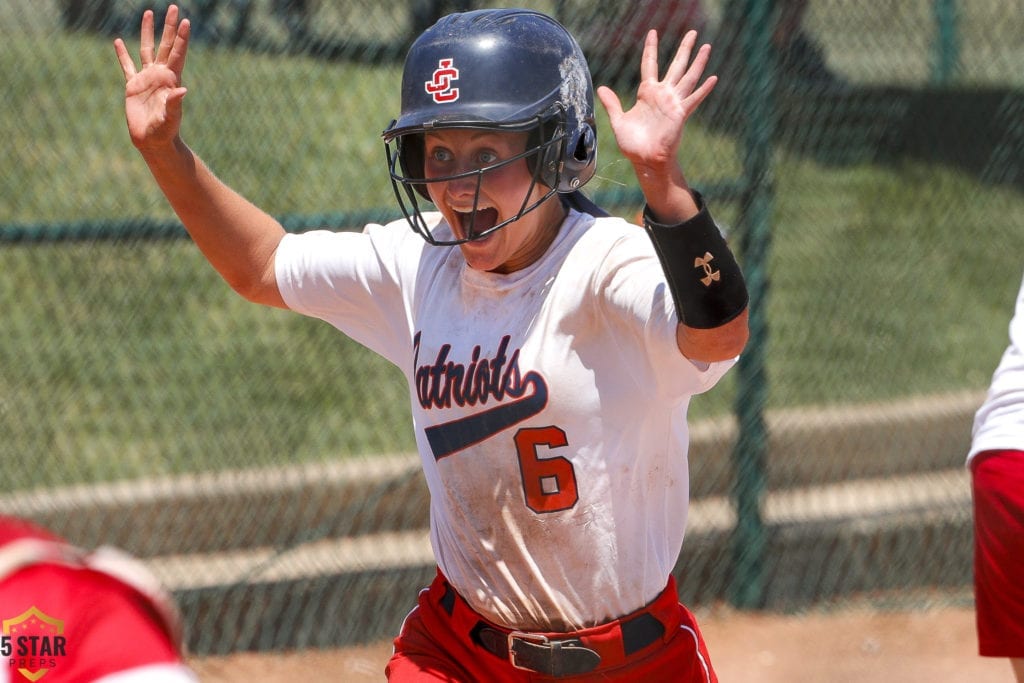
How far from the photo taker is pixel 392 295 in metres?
2.89

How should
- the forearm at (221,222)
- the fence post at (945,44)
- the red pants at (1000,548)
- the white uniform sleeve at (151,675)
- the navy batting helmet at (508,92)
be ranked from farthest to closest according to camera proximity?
1. the fence post at (945,44)
2. the forearm at (221,222)
3. the red pants at (1000,548)
4. the navy batting helmet at (508,92)
5. the white uniform sleeve at (151,675)

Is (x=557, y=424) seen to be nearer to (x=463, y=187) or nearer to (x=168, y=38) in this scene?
(x=463, y=187)

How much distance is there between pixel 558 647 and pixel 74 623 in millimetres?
1402

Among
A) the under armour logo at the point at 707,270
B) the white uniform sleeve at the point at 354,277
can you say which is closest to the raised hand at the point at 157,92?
the white uniform sleeve at the point at 354,277

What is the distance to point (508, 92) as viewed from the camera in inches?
98.5

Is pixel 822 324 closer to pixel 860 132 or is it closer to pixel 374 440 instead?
pixel 860 132

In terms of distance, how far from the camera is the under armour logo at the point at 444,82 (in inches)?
99.3

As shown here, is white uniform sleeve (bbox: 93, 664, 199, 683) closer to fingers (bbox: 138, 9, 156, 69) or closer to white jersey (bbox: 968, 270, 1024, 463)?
fingers (bbox: 138, 9, 156, 69)

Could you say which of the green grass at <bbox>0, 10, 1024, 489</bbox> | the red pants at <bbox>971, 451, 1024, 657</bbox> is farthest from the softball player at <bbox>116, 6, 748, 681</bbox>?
the green grass at <bbox>0, 10, 1024, 489</bbox>

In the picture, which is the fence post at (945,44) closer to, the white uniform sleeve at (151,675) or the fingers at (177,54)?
the fingers at (177,54)

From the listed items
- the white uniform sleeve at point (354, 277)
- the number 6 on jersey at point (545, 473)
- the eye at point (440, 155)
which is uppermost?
the eye at point (440, 155)

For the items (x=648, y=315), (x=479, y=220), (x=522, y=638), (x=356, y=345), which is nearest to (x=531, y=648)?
(x=522, y=638)

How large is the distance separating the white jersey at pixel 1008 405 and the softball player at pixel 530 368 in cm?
68

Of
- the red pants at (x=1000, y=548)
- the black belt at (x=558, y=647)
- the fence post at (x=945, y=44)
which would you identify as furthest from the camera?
the fence post at (x=945, y=44)
